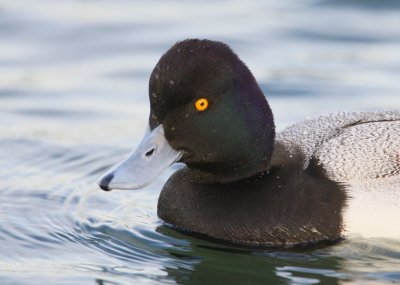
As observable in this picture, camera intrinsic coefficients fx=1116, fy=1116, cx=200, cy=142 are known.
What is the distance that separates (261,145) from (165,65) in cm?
88

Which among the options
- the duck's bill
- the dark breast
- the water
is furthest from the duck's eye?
the water

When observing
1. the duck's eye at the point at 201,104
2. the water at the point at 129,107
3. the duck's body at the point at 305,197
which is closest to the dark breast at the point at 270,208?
the duck's body at the point at 305,197

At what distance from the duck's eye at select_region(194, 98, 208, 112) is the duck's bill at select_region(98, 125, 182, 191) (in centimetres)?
27

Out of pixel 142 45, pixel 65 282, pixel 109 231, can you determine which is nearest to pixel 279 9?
pixel 142 45

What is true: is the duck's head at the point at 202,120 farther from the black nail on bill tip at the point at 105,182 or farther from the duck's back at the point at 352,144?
the duck's back at the point at 352,144

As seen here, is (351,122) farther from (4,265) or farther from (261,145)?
(4,265)

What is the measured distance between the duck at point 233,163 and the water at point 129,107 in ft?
0.54

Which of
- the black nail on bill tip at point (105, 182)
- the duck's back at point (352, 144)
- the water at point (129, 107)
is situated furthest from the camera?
the duck's back at point (352, 144)

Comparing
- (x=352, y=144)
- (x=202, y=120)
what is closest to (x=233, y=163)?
(x=202, y=120)

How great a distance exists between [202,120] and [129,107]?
3574 mm

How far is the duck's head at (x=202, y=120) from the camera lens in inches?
279

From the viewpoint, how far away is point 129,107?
10758mm

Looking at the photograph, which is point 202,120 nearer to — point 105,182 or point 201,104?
point 201,104

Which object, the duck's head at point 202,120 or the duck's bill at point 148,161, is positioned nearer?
the duck's head at point 202,120
